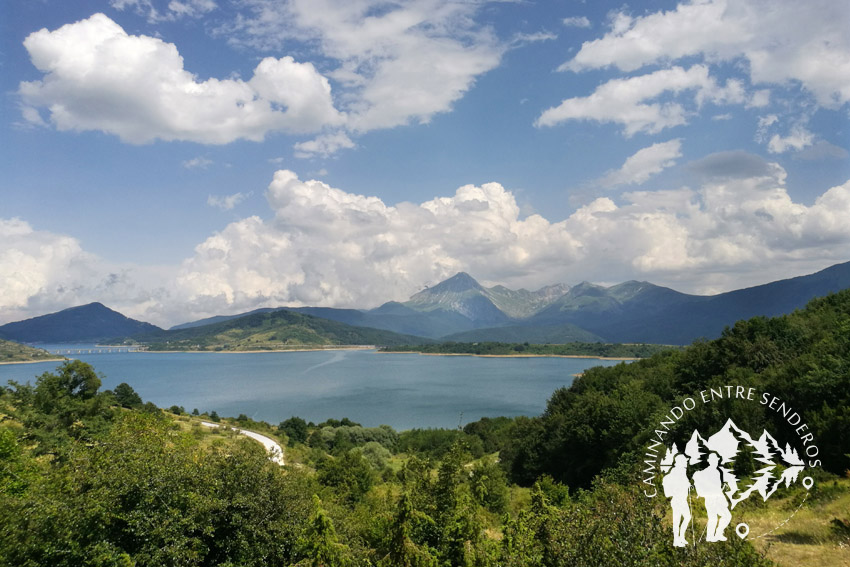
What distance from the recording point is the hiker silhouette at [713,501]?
7.55 m

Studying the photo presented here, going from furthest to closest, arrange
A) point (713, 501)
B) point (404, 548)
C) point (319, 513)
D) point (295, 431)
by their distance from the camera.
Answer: point (295, 431), point (319, 513), point (404, 548), point (713, 501)

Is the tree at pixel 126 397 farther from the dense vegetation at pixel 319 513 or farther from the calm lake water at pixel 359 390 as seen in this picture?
the dense vegetation at pixel 319 513

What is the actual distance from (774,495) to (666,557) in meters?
9.65

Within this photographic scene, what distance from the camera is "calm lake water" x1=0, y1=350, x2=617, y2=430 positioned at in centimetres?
8638

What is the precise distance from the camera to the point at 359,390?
119m

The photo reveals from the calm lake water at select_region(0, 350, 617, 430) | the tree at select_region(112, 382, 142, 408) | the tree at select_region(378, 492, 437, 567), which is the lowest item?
the calm lake water at select_region(0, 350, 617, 430)

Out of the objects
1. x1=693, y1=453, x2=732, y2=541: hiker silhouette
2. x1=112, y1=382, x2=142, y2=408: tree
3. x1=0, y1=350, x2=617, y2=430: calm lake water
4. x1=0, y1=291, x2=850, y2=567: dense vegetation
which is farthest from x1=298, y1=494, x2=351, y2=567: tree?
x1=0, y1=350, x2=617, y2=430: calm lake water

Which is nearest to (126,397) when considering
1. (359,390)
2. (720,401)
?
(720,401)

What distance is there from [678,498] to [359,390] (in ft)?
379

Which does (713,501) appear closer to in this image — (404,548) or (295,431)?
(404,548)

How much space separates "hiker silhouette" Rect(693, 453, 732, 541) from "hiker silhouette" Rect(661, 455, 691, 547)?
398 mm

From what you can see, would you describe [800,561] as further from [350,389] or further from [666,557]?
[350,389]

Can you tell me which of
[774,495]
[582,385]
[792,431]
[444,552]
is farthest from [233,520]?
[582,385]

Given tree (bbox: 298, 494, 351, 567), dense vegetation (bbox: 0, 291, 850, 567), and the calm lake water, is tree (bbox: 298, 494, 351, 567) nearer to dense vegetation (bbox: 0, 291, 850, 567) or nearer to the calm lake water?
dense vegetation (bbox: 0, 291, 850, 567)
